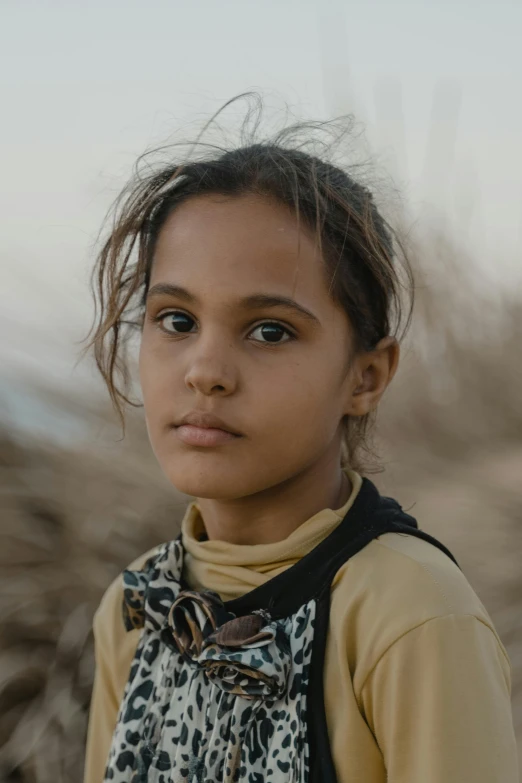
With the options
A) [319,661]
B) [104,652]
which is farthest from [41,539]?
[319,661]

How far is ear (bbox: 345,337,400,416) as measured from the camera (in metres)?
1.46

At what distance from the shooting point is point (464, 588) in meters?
1.23

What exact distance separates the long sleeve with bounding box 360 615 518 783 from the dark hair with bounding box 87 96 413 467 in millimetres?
493

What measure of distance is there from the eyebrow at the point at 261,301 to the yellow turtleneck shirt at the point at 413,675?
34 centimetres

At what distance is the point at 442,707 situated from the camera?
3.73 ft

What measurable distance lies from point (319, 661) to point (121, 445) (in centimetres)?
148

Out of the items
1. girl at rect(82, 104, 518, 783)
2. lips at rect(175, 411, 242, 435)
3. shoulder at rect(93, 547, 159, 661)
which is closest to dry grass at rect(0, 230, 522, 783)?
shoulder at rect(93, 547, 159, 661)

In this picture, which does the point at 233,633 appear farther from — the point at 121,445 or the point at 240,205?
the point at 121,445

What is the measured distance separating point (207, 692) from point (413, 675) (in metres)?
0.33

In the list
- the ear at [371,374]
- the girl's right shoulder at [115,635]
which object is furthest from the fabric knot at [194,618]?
the ear at [371,374]

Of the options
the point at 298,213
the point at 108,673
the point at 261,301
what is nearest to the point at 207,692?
the point at 108,673

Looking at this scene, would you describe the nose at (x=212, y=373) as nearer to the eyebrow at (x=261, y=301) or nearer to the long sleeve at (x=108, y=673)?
the eyebrow at (x=261, y=301)

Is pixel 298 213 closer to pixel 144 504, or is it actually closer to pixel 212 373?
pixel 212 373

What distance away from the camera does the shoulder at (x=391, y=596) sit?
3.87 ft
